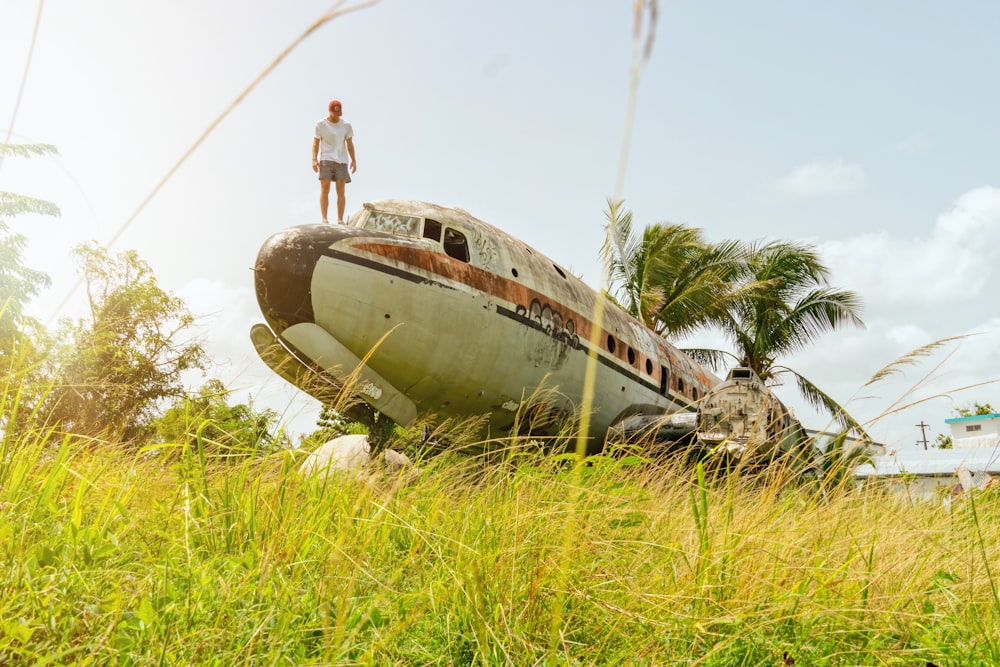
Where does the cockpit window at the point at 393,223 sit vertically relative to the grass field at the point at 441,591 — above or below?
above

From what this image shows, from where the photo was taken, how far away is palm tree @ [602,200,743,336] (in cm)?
2038

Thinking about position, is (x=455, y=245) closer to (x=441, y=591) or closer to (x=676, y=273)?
(x=441, y=591)

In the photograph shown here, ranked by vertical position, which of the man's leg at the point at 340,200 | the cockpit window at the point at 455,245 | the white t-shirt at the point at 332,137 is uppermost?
the white t-shirt at the point at 332,137

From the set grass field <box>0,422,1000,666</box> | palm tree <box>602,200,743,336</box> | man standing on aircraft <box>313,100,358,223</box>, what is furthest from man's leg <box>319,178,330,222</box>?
palm tree <box>602,200,743,336</box>

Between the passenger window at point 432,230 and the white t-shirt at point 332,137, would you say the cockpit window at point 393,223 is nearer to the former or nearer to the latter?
the passenger window at point 432,230

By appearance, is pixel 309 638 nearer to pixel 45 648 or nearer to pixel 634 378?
pixel 45 648

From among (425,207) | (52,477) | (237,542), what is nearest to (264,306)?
(425,207)

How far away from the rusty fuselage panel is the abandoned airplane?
16 mm

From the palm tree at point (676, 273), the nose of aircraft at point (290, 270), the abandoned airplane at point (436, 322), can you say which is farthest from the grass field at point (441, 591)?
the palm tree at point (676, 273)

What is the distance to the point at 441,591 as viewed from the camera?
2238 mm

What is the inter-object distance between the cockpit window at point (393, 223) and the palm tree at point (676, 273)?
13.1 m

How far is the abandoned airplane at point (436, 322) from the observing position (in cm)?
699

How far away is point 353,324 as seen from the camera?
7.12 metres

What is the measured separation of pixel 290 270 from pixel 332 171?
2313 mm
